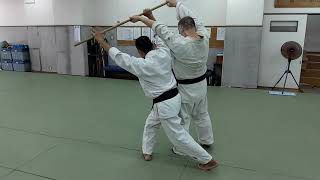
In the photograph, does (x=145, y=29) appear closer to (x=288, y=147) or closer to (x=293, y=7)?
(x=293, y=7)

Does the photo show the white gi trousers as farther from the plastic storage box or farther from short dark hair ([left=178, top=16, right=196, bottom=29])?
the plastic storage box

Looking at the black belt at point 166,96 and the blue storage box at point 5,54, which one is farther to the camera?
the blue storage box at point 5,54

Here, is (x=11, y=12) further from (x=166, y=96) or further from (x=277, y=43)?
(x=166, y=96)

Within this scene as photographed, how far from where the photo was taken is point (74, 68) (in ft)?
28.4

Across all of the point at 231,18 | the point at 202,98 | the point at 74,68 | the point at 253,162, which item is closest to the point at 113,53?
the point at 202,98

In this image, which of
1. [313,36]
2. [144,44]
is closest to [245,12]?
[313,36]

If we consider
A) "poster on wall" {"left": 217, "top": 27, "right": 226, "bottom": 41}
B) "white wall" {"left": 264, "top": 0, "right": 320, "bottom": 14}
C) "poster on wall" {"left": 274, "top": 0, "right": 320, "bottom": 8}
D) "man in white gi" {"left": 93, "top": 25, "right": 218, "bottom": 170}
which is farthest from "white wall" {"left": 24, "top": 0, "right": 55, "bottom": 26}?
"man in white gi" {"left": 93, "top": 25, "right": 218, "bottom": 170}

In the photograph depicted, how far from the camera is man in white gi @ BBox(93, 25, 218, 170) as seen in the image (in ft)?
8.47

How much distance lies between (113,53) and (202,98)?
1.10 m

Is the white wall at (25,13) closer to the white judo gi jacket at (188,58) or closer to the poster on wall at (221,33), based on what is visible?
the poster on wall at (221,33)

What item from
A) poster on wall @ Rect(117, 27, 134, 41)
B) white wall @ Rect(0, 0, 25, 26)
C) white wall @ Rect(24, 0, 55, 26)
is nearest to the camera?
poster on wall @ Rect(117, 27, 134, 41)

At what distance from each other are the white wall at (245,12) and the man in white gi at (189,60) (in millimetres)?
3926

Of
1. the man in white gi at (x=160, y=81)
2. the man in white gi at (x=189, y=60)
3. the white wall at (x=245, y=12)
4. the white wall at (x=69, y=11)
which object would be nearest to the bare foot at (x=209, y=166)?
the man in white gi at (x=160, y=81)

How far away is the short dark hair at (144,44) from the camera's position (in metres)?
2.69
